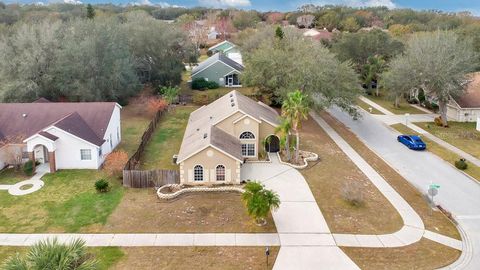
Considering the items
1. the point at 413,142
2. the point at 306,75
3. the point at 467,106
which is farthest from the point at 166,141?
the point at 467,106

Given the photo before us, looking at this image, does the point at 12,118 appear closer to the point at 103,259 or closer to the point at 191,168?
the point at 191,168

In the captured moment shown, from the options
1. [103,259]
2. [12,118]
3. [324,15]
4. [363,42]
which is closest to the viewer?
[103,259]

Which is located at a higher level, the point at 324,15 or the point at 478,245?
the point at 324,15

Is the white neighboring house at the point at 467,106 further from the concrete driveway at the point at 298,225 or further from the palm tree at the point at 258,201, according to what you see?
the palm tree at the point at 258,201

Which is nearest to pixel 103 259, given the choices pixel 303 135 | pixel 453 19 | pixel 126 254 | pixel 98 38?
pixel 126 254

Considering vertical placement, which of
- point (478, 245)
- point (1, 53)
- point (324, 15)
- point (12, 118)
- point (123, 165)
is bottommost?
point (478, 245)

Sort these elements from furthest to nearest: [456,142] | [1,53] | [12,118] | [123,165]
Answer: [1,53], [456,142], [12,118], [123,165]

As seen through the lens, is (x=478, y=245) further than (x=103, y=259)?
Yes

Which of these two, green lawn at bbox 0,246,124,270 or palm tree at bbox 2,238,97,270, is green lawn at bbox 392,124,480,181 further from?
palm tree at bbox 2,238,97,270
